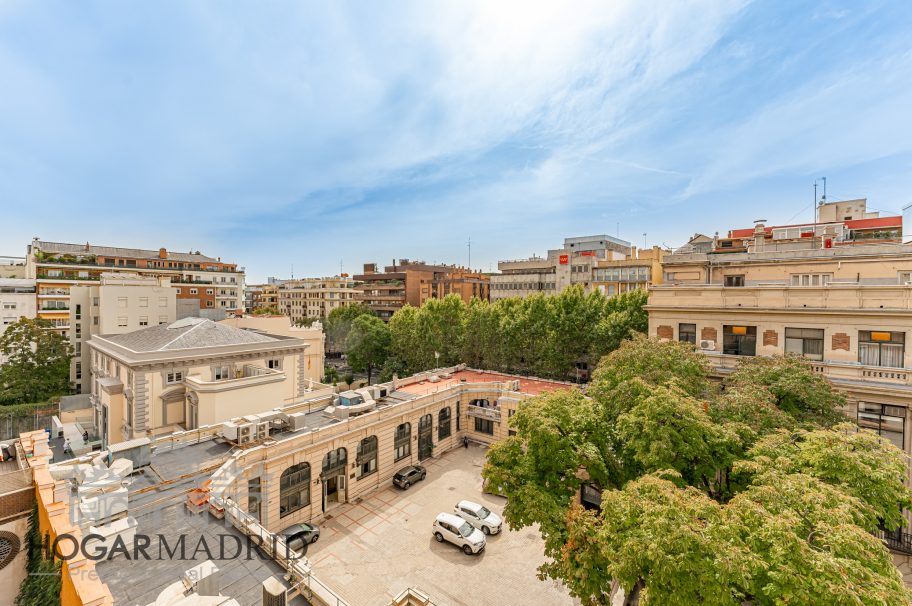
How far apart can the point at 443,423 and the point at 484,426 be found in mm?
4085

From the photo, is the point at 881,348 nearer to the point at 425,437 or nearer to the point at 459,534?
the point at 459,534

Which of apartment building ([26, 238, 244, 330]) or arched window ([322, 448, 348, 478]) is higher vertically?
apartment building ([26, 238, 244, 330])

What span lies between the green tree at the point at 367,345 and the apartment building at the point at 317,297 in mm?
39225

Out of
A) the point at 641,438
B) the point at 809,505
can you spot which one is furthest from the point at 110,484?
the point at 809,505

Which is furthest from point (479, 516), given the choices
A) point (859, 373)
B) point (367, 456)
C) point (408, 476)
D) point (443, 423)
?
point (859, 373)

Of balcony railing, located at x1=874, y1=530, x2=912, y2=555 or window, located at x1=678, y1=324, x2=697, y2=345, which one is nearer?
balcony railing, located at x1=874, y1=530, x2=912, y2=555

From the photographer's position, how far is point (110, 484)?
15.1 metres

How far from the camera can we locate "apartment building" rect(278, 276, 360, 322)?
101812 mm

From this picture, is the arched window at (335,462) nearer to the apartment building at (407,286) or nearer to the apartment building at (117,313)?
the apartment building at (117,313)

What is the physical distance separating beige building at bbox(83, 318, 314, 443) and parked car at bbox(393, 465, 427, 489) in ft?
35.8

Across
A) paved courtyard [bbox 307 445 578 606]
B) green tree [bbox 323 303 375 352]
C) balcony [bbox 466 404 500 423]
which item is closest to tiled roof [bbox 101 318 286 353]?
paved courtyard [bbox 307 445 578 606]

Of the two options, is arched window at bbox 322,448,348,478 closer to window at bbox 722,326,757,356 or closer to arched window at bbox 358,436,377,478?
arched window at bbox 358,436,377,478

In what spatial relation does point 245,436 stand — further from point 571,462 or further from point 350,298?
point 350,298

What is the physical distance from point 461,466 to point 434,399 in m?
6.00
